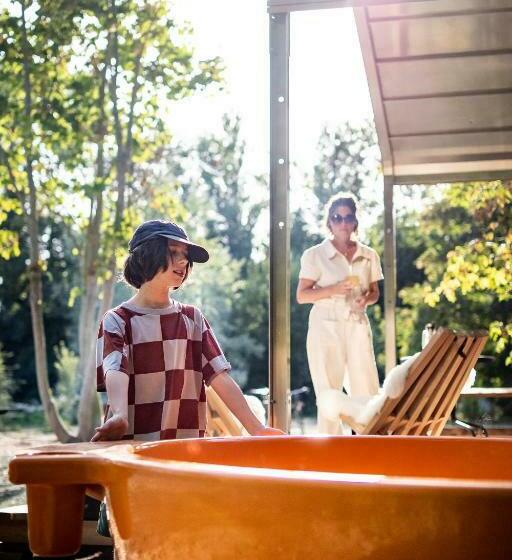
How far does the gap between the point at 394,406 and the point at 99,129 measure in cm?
1126

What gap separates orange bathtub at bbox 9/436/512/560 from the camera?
20.9 inches

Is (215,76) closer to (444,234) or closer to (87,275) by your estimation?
(87,275)

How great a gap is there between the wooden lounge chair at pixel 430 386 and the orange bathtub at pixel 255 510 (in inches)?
162

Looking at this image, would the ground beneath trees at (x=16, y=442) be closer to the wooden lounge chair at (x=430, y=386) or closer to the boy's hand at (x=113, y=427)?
the wooden lounge chair at (x=430, y=386)

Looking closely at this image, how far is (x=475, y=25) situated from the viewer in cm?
528

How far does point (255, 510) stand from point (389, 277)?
21.8 ft

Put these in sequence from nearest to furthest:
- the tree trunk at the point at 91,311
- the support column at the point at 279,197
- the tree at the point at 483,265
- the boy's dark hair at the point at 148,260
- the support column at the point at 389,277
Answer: the boy's dark hair at the point at 148,260
the support column at the point at 279,197
the support column at the point at 389,277
the tree at the point at 483,265
the tree trunk at the point at 91,311

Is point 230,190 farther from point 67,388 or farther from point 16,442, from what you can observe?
point 16,442

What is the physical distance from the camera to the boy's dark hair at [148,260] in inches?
86.4

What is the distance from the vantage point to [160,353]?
2.06 metres

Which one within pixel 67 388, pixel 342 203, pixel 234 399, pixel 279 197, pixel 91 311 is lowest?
pixel 67 388

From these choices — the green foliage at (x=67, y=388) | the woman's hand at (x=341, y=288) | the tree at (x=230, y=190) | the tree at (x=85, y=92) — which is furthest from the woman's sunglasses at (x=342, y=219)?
the tree at (x=230, y=190)

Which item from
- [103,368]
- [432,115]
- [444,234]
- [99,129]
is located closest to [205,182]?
[444,234]

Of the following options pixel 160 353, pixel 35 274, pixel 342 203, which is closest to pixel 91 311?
pixel 35 274
